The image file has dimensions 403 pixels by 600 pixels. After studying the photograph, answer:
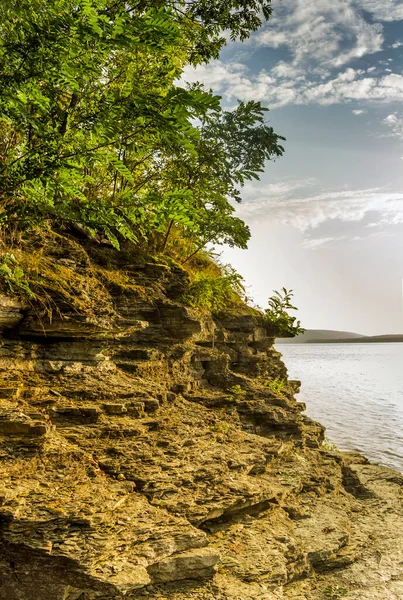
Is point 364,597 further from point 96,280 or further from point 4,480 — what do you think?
point 96,280

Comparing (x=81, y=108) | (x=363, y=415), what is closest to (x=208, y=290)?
→ (x=81, y=108)

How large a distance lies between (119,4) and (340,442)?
18667mm

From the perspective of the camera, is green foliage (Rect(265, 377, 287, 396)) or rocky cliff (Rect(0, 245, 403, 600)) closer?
rocky cliff (Rect(0, 245, 403, 600))

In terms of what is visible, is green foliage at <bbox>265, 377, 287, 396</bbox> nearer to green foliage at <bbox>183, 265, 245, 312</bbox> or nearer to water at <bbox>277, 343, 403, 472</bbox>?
green foliage at <bbox>183, 265, 245, 312</bbox>

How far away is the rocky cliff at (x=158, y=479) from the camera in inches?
167

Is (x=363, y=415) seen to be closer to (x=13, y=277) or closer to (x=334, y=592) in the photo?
(x=334, y=592)

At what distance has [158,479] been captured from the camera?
5.48 meters

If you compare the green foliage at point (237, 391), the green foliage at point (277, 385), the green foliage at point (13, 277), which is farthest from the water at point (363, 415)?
the green foliage at point (13, 277)

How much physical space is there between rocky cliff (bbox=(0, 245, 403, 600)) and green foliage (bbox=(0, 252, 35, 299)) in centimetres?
21

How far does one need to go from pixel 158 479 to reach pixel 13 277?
3.83m

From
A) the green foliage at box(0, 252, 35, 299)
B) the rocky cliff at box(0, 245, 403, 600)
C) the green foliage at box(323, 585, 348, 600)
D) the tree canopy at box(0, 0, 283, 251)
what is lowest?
the green foliage at box(323, 585, 348, 600)

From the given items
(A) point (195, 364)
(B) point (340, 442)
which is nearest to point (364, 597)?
(A) point (195, 364)

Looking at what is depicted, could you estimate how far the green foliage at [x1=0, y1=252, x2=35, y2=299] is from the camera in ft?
18.6

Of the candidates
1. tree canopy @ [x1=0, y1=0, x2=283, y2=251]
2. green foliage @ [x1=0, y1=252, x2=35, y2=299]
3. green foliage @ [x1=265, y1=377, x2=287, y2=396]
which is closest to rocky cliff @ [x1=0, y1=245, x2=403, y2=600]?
green foliage @ [x1=0, y1=252, x2=35, y2=299]
